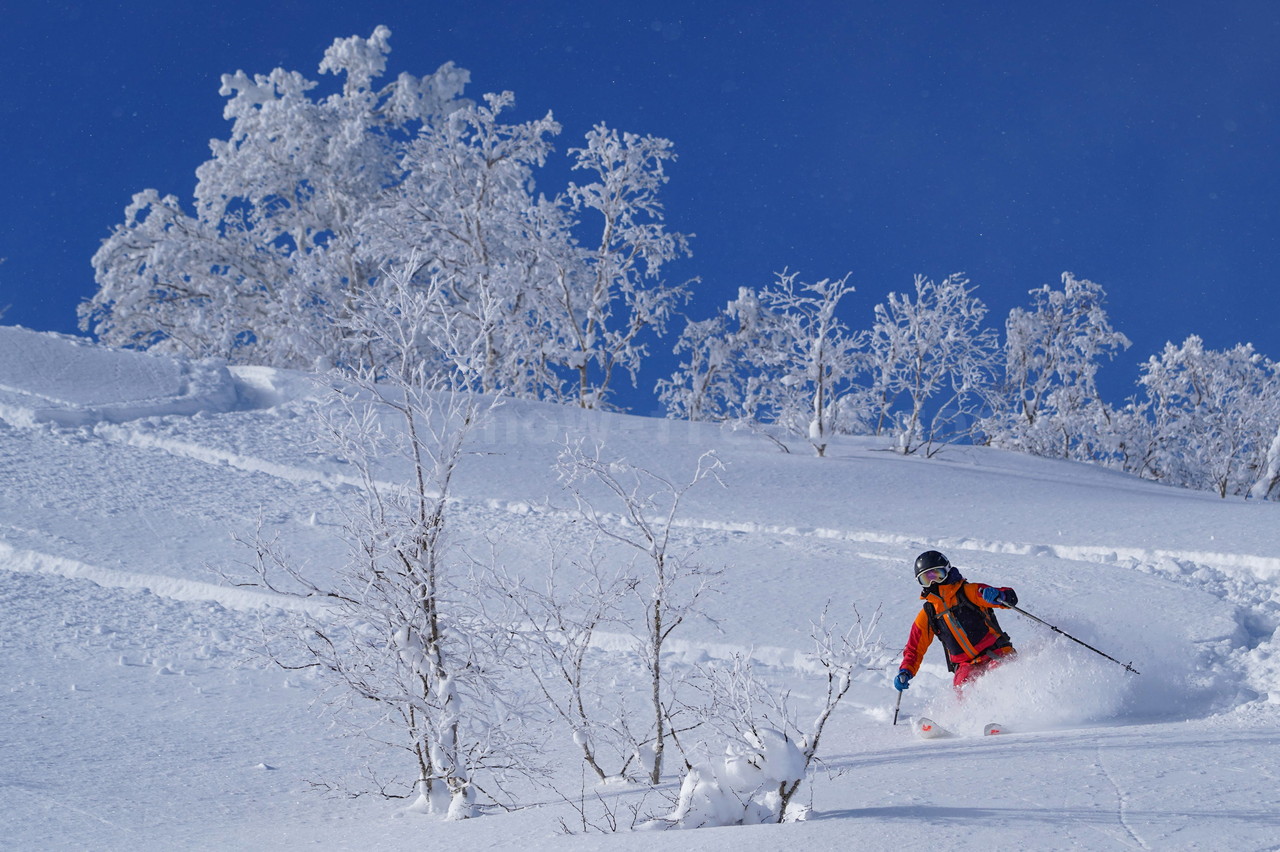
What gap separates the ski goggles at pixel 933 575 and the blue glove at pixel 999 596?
10.0 inches

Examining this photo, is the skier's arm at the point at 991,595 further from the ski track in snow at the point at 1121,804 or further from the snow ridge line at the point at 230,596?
the ski track in snow at the point at 1121,804

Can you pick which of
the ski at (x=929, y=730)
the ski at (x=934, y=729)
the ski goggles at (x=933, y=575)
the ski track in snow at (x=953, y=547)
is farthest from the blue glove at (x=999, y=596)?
the ski track in snow at (x=953, y=547)

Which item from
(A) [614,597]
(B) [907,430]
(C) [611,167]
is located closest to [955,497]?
(B) [907,430]

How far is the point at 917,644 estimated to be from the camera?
5848mm

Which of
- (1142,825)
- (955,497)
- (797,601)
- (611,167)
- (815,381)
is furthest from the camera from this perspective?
(611,167)

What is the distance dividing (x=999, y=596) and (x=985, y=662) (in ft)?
1.56

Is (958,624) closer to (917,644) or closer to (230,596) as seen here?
(917,644)

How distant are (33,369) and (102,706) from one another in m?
13.0

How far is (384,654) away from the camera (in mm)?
4398

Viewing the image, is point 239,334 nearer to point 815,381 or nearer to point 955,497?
point 815,381

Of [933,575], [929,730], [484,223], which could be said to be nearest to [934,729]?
[929,730]

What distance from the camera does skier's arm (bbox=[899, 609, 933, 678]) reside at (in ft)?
18.9

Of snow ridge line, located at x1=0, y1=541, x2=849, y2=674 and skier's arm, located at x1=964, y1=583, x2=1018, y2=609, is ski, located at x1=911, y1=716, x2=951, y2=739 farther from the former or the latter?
snow ridge line, located at x1=0, y1=541, x2=849, y2=674

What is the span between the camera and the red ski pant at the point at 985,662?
585cm
